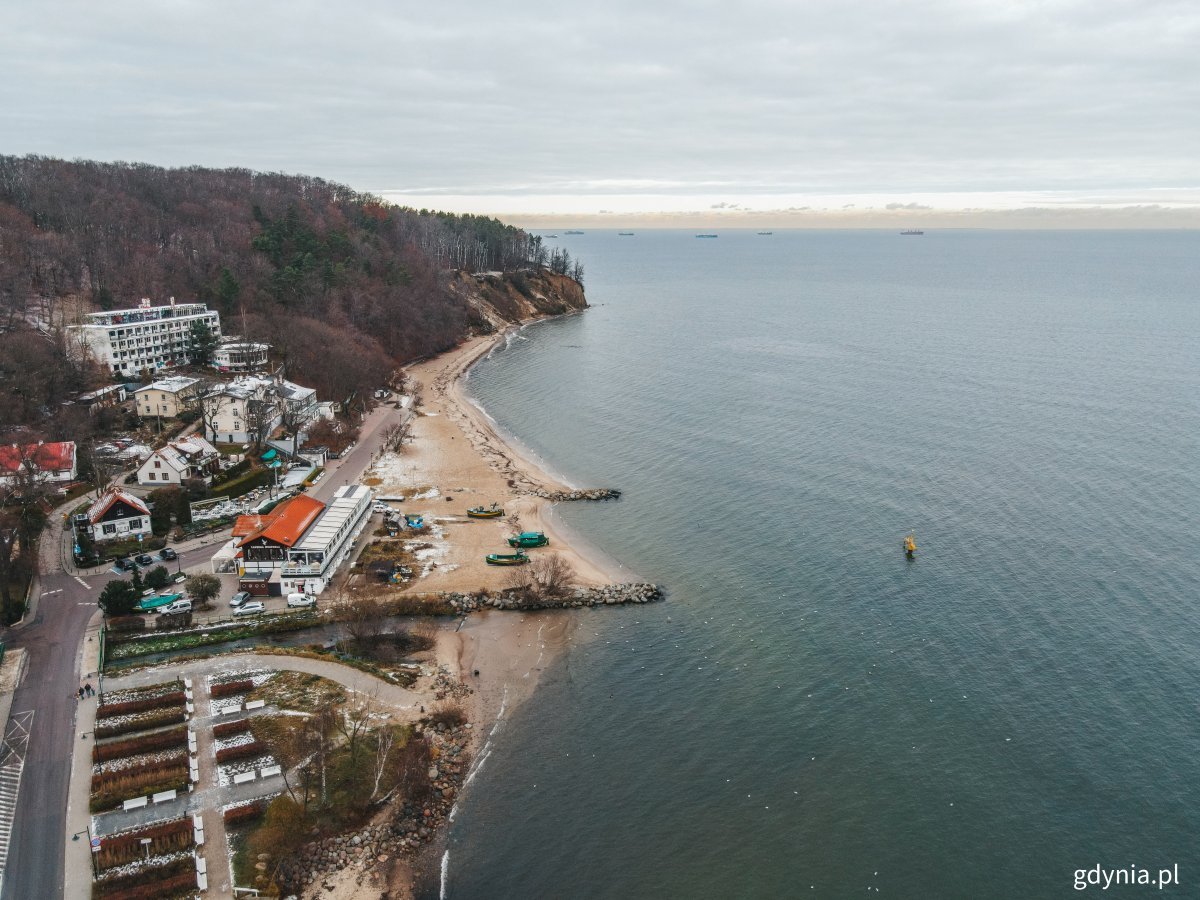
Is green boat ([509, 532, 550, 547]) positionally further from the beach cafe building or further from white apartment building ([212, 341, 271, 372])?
white apartment building ([212, 341, 271, 372])

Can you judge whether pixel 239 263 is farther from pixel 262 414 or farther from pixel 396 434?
pixel 262 414

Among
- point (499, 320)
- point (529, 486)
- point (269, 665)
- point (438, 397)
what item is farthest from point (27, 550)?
point (499, 320)

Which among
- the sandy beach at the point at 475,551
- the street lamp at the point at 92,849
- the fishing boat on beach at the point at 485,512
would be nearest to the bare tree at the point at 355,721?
the sandy beach at the point at 475,551

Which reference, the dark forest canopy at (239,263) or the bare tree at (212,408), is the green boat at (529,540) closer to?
the bare tree at (212,408)

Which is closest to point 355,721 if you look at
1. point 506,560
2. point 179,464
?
point 506,560

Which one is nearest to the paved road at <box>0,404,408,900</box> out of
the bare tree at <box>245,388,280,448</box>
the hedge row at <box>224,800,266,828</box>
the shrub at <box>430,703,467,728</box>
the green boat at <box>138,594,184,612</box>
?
the green boat at <box>138,594,184,612</box>

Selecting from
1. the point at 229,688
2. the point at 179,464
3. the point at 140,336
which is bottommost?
the point at 229,688
